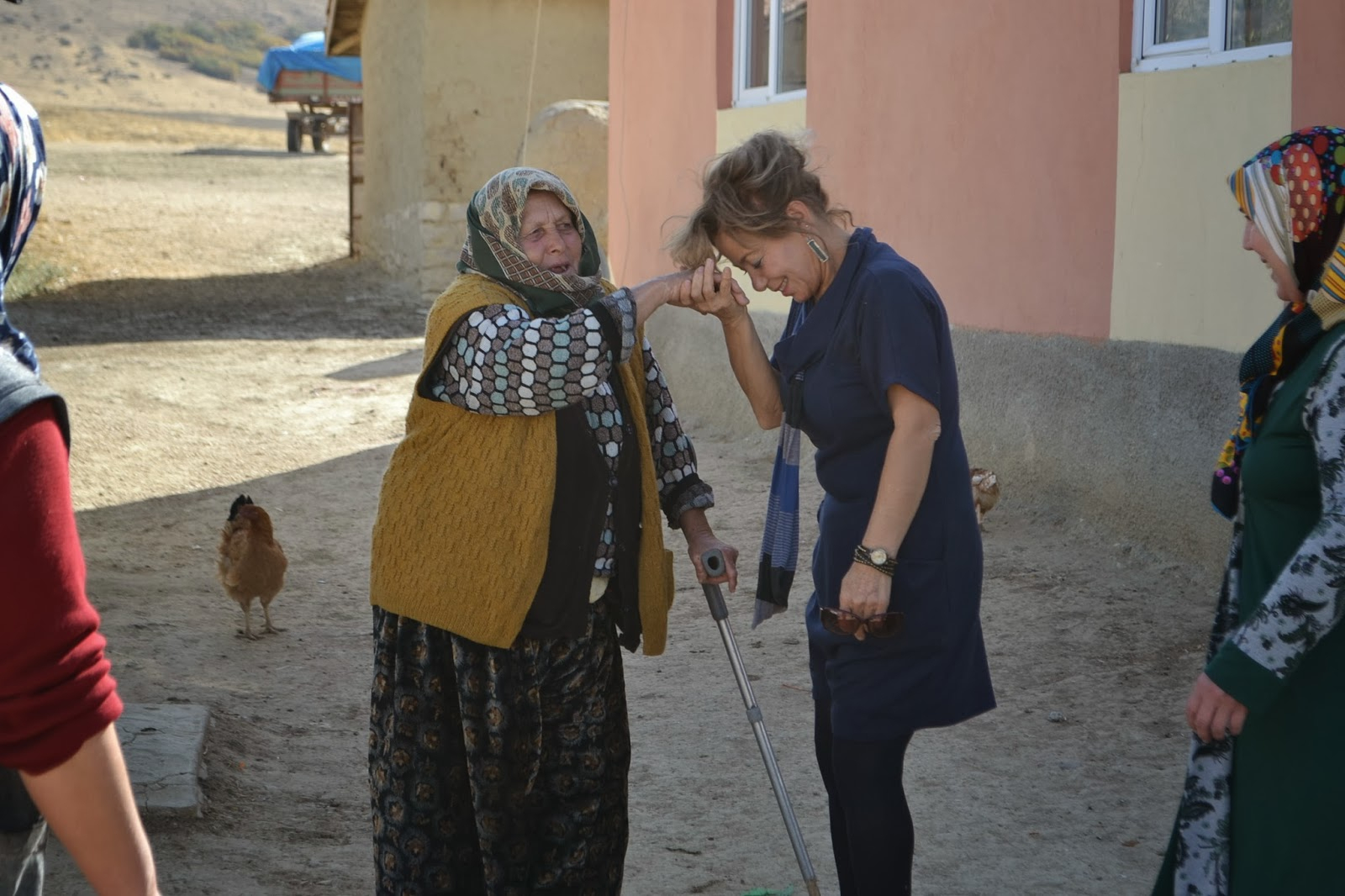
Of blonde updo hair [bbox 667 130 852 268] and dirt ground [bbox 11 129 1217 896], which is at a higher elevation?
blonde updo hair [bbox 667 130 852 268]

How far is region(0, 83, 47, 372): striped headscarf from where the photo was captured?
1.77 m

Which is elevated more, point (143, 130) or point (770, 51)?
point (143, 130)

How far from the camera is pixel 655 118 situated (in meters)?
10.5

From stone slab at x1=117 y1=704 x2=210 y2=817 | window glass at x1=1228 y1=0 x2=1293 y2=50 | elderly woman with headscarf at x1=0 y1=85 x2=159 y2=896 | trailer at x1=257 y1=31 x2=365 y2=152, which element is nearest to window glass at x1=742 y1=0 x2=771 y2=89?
window glass at x1=1228 y1=0 x2=1293 y2=50

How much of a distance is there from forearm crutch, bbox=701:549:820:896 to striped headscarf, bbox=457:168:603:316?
0.71 metres

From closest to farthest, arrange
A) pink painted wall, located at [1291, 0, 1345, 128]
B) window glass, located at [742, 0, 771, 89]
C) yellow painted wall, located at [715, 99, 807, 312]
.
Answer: pink painted wall, located at [1291, 0, 1345, 128] → yellow painted wall, located at [715, 99, 807, 312] → window glass, located at [742, 0, 771, 89]

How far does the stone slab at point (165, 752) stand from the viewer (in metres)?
3.95

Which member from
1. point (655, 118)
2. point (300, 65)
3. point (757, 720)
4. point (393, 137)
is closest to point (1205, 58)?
point (757, 720)

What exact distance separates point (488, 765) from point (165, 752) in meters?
1.76

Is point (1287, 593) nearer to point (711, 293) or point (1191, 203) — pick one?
point (711, 293)

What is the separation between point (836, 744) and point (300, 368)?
10.2m

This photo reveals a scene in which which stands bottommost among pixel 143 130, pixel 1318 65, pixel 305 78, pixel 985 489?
pixel 985 489

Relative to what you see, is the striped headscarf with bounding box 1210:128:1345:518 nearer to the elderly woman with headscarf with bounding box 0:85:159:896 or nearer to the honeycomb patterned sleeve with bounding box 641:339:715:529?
the honeycomb patterned sleeve with bounding box 641:339:715:529

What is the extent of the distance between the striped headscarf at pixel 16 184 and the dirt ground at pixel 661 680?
224 centimetres
